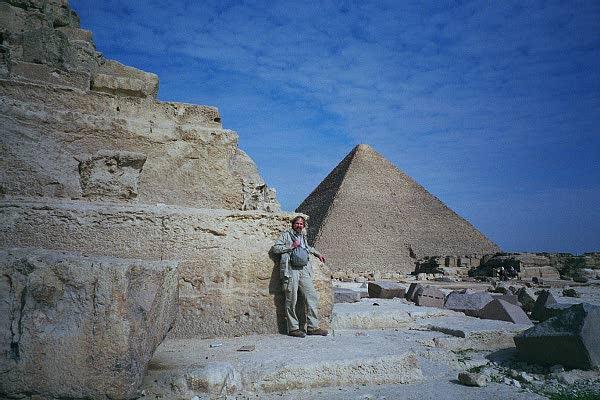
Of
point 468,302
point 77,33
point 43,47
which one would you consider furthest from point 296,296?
point 468,302

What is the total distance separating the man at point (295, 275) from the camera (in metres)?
3.35

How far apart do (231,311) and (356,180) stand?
182 feet

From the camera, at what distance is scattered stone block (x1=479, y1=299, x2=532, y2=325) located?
5.23 meters

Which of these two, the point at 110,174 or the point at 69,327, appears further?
the point at 110,174

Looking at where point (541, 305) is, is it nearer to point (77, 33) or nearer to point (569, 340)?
point (569, 340)

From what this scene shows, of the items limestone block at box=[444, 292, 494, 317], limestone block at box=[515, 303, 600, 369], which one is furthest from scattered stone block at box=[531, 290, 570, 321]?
limestone block at box=[515, 303, 600, 369]

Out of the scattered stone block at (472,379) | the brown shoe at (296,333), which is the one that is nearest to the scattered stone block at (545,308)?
the scattered stone block at (472,379)

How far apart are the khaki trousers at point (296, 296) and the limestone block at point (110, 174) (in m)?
1.38

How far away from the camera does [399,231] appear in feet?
180

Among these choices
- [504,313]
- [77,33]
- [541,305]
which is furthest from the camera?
[541,305]

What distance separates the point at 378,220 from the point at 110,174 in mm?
53246

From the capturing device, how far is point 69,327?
1994 mm

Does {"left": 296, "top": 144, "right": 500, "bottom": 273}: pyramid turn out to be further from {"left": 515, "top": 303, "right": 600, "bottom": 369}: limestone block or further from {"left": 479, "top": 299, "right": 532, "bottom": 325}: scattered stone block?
{"left": 515, "top": 303, "right": 600, "bottom": 369}: limestone block

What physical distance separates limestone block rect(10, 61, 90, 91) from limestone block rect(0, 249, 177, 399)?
215 cm
